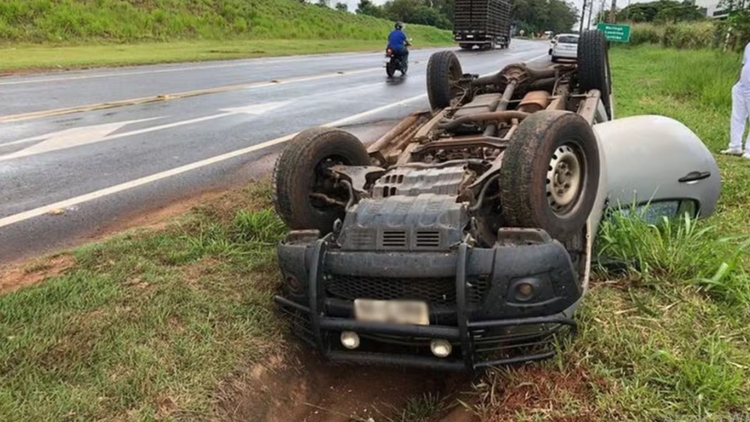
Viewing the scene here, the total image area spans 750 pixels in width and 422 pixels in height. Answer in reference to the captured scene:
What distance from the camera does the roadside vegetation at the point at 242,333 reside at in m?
2.64

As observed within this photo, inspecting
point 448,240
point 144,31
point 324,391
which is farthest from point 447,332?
point 144,31

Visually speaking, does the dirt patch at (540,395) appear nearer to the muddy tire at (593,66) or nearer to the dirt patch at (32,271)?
the dirt patch at (32,271)

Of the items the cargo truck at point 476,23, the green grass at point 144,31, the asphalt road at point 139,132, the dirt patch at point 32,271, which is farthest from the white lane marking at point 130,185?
the cargo truck at point 476,23

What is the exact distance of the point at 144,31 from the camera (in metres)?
25.8

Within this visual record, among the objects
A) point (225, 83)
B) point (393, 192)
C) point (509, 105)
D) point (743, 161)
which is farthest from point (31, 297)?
point (225, 83)

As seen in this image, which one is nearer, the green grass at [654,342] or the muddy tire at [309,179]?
the green grass at [654,342]

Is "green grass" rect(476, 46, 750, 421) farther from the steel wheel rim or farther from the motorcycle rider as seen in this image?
the motorcycle rider

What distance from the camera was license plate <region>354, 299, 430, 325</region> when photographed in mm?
2783

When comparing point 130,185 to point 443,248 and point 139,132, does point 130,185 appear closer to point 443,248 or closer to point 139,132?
point 139,132

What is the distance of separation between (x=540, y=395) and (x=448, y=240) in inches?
30.3

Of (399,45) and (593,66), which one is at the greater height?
(593,66)

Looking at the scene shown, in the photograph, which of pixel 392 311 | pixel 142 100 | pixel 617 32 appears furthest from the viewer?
pixel 617 32

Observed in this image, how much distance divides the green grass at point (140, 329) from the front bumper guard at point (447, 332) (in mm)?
491

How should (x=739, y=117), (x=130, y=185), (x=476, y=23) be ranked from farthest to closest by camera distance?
(x=476, y=23) → (x=739, y=117) → (x=130, y=185)
